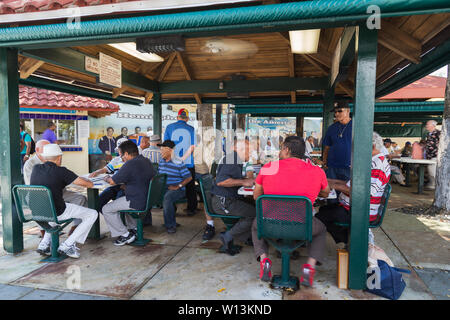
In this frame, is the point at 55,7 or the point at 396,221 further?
the point at 396,221

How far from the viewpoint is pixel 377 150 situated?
3006mm

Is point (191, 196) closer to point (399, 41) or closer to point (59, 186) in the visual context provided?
point (59, 186)

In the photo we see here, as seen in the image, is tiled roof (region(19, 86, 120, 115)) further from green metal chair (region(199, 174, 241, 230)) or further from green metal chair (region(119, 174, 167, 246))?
green metal chair (region(199, 174, 241, 230))

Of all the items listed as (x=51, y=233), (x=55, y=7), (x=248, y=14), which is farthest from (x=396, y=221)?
(x=55, y=7)

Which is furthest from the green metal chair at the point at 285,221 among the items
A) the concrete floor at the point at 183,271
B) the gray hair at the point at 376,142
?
the gray hair at the point at 376,142

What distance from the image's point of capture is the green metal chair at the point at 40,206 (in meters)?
3.10

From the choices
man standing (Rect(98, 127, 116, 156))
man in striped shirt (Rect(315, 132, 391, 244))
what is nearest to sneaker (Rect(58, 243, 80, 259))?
man in striped shirt (Rect(315, 132, 391, 244))

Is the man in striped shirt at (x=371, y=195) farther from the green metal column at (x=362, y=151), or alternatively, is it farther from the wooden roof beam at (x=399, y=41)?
the wooden roof beam at (x=399, y=41)

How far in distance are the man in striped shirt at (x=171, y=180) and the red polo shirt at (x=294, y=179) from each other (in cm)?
221

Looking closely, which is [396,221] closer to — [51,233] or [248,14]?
[248,14]

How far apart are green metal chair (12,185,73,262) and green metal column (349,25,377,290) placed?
120 inches

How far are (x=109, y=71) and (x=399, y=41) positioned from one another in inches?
161

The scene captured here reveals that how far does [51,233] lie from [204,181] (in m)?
1.82

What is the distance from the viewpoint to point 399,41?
344 cm
